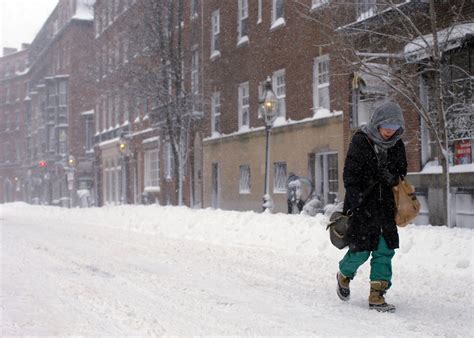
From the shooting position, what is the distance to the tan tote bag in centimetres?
569

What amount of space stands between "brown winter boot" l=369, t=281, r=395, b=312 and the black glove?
33.8 inches

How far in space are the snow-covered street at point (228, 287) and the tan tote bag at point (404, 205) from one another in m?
0.81

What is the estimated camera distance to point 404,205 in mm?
5688

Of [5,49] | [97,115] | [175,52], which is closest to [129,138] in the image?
[97,115]

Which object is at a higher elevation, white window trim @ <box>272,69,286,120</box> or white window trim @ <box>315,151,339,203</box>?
white window trim @ <box>272,69,286,120</box>

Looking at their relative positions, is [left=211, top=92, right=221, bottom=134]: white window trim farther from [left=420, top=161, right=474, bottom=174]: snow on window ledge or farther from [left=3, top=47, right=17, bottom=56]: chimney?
[left=3, top=47, right=17, bottom=56]: chimney

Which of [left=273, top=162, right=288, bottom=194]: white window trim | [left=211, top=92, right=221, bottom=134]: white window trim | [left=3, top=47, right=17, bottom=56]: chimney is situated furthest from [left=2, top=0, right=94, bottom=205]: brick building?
[left=273, top=162, right=288, bottom=194]: white window trim

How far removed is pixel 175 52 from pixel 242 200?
6056 millimetres

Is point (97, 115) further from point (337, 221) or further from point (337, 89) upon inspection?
point (337, 221)

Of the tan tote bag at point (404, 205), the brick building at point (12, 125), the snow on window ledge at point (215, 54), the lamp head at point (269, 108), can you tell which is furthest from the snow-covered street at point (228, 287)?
the brick building at point (12, 125)

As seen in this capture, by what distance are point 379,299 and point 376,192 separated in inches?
36.1

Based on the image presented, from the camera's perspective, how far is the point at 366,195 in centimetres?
562

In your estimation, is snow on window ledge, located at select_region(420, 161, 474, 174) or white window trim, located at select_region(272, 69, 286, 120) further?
white window trim, located at select_region(272, 69, 286, 120)

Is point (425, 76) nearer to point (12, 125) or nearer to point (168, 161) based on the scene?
point (168, 161)
